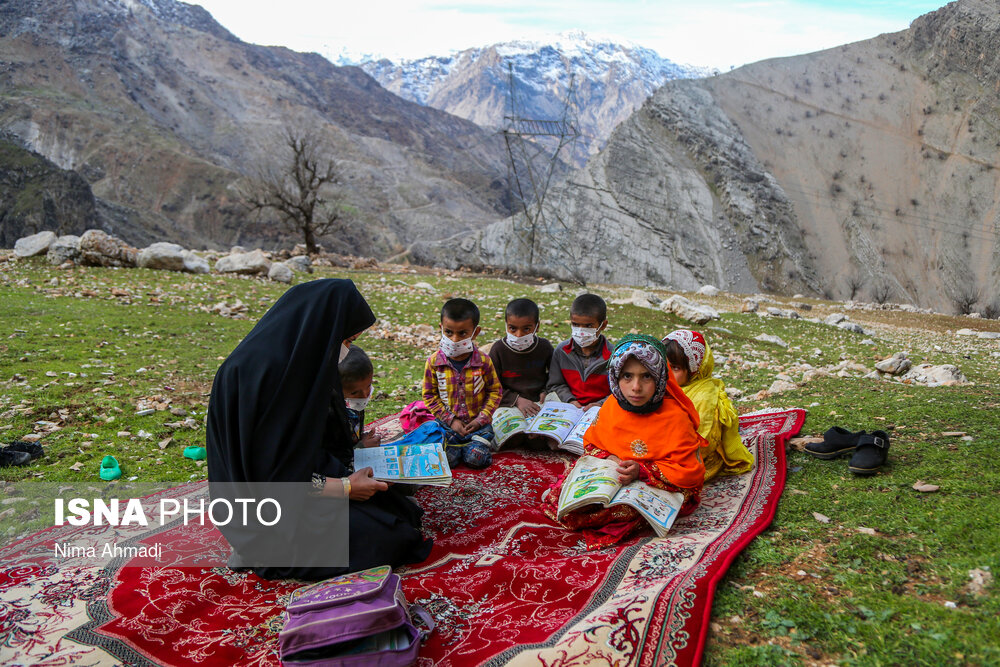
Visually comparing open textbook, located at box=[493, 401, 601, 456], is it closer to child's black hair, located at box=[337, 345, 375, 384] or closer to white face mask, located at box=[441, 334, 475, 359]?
white face mask, located at box=[441, 334, 475, 359]

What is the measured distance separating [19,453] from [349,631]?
→ 3.54 meters

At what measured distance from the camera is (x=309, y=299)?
293cm

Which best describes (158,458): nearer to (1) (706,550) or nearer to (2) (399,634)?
(2) (399,634)

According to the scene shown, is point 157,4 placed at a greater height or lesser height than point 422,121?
greater

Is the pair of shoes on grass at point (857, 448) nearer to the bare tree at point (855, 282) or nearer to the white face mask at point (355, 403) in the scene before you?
the white face mask at point (355, 403)

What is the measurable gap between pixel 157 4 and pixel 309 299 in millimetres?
108680

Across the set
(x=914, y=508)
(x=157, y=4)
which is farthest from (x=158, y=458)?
(x=157, y=4)

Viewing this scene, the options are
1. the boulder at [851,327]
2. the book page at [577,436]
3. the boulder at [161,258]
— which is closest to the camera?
the book page at [577,436]

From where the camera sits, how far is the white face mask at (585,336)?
16.2ft

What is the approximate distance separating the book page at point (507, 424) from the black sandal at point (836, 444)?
206cm

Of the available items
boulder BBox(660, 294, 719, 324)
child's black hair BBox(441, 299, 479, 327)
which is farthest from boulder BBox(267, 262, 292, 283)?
child's black hair BBox(441, 299, 479, 327)

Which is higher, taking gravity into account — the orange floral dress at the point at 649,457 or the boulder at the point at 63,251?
the boulder at the point at 63,251

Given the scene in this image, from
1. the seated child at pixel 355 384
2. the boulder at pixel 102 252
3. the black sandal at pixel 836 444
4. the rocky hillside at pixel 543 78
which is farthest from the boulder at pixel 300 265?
the rocky hillside at pixel 543 78

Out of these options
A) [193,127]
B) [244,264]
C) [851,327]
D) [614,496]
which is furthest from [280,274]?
[193,127]
